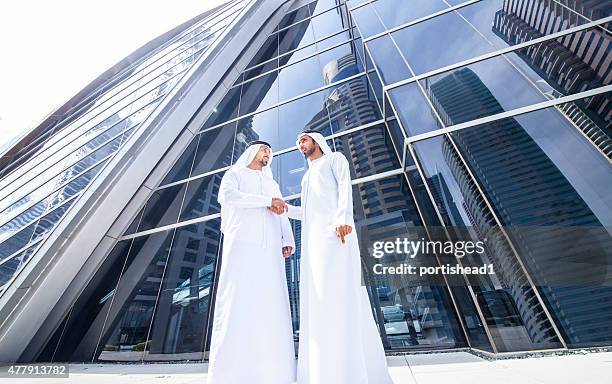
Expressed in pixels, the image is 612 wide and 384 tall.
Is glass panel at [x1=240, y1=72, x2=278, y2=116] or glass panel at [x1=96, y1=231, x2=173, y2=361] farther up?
glass panel at [x1=240, y1=72, x2=278, y2=116]

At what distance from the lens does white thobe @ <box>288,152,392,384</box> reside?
1640 mm

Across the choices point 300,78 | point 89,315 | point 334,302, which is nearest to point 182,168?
point 89,315

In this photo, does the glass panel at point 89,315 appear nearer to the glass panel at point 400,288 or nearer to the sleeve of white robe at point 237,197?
the sleeve of white robe at point 237,197

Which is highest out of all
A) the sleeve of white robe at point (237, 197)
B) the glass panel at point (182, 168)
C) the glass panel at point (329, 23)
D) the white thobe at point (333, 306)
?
the glass panel at point (329, 23)

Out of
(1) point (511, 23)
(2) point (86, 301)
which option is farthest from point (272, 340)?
(1) point (511, 23)

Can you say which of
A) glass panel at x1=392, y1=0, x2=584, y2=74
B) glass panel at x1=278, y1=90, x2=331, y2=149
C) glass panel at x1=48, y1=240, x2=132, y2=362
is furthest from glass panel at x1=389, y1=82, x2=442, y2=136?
glass panel at x1=48, y1=240, x2=132, y2=362

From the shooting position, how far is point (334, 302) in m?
1.76

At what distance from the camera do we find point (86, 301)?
5188 millimetres

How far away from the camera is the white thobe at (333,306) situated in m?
1.64

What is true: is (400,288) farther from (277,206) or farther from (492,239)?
(277,206)

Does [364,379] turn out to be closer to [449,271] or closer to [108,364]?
[449,271]

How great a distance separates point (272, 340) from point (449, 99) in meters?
4.13

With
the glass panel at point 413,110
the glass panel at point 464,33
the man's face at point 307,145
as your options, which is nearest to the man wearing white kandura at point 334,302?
the man's face at point 307,145

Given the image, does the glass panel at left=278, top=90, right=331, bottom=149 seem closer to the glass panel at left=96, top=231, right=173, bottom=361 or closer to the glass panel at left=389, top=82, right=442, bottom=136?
the glass panel at left=389, top=82, right=442, bottom=136
